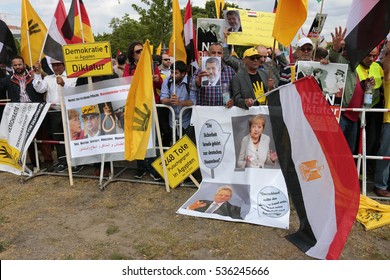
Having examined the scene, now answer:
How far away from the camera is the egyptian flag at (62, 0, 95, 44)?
19.3 feet

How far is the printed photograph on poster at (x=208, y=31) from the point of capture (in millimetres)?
6096

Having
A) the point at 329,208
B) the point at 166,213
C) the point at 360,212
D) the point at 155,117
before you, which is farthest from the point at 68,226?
the point at 360,212

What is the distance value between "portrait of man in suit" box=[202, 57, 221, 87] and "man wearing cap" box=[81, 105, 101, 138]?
1.96m

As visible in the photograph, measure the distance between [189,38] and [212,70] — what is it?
3.20 feet

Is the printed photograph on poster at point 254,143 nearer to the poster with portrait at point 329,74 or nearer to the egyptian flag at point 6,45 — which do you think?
the poster with portrait at point 329,74

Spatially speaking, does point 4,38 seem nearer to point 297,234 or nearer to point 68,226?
point 68,226

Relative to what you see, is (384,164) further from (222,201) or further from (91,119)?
(91,119)

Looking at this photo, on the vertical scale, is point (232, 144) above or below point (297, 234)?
above

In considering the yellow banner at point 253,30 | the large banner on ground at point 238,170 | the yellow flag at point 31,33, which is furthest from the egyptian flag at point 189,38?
the yellow flag at point 31,33

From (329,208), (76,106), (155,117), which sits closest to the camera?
(329,208)

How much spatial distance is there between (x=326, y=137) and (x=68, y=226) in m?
3.32

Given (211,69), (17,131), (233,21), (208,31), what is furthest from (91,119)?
(233,21)

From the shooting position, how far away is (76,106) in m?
5.71

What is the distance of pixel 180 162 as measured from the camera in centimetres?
542
